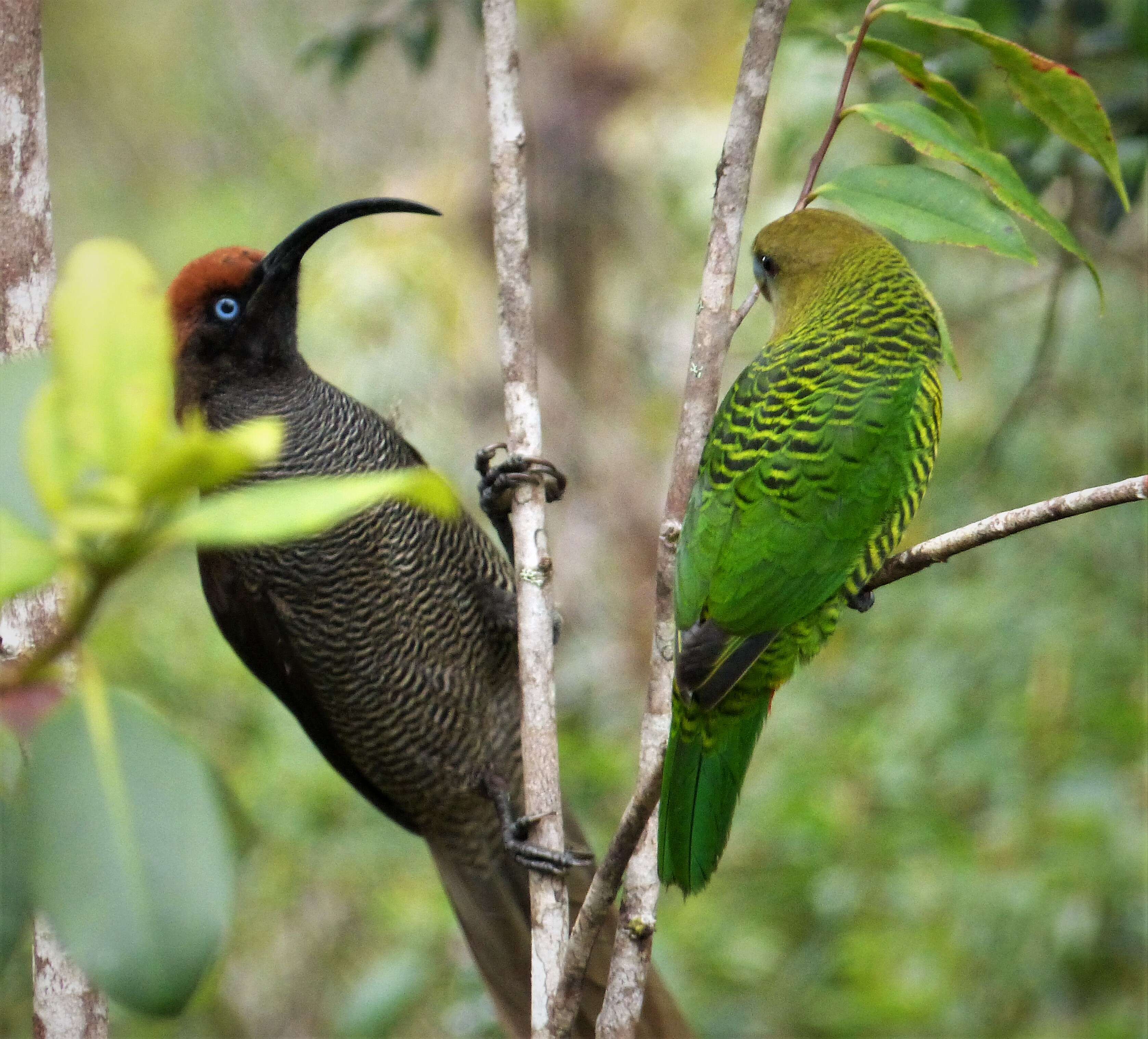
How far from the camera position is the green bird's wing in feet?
7.00

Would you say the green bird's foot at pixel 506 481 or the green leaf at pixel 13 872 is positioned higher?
the green leaf at pixel 13 872

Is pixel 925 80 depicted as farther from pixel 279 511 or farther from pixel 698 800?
pixel 279 511

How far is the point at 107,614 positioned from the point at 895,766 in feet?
A: 9.50

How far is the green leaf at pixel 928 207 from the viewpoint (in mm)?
1713

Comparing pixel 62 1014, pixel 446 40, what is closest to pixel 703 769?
pixel 62 1014

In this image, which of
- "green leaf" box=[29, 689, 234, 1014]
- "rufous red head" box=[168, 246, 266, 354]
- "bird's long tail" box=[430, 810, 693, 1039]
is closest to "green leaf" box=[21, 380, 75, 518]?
"green leaf" box=[29, 689, 234, 1014]

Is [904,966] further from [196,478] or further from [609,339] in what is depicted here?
[196,478]

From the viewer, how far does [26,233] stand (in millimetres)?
1945

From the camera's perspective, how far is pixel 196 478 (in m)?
0.77

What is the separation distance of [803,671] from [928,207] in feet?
12.4

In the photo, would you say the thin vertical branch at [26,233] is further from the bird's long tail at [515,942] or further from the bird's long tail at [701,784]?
the bird's long tail at [515,942]

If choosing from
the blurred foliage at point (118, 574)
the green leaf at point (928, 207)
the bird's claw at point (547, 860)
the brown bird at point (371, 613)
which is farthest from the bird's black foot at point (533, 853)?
the blurred foliage at point (118, 574)

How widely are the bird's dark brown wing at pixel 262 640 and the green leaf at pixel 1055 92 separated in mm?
1872

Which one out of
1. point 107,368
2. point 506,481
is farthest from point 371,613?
point 107,368
